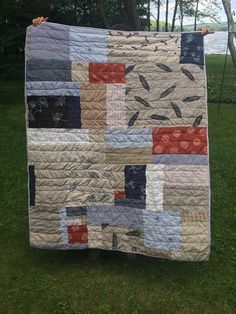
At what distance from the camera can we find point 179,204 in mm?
3426

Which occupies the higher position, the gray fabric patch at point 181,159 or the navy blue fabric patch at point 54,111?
the navy blue fabric patch at point 54,111

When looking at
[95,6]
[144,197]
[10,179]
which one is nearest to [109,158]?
[144,197]

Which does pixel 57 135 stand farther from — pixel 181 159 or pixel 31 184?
pixel 181 159

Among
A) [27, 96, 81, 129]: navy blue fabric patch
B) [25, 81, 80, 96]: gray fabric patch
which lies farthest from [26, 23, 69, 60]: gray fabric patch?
[27, 96, 81, 129]: navy blue fabric patch

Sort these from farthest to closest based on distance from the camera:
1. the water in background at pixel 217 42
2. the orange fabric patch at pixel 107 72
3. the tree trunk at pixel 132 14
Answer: the water in background at pixel 217 42
the tree trunk at pixel 132 14
the orange fabric patch at pixel 107 72

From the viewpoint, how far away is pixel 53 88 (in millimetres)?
3416

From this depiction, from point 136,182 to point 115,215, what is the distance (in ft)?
0.97

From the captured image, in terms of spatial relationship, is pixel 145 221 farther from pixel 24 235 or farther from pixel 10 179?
pixel 10 179

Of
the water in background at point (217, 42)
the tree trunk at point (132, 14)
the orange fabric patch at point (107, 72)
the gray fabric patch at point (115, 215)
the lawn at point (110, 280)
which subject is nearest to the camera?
the lawn at point (110, 280)

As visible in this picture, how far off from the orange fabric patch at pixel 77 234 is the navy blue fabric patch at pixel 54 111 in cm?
75

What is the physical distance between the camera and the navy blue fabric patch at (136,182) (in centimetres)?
345

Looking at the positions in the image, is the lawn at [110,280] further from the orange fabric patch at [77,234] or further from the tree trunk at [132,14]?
the tree trunk at [132,14]

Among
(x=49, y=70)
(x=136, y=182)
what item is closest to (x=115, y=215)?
(x=136, y=182)

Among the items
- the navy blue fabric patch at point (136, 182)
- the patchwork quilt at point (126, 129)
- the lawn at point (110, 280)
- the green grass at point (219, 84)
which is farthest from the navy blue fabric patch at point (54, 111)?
the green grass at point (219, 84)
